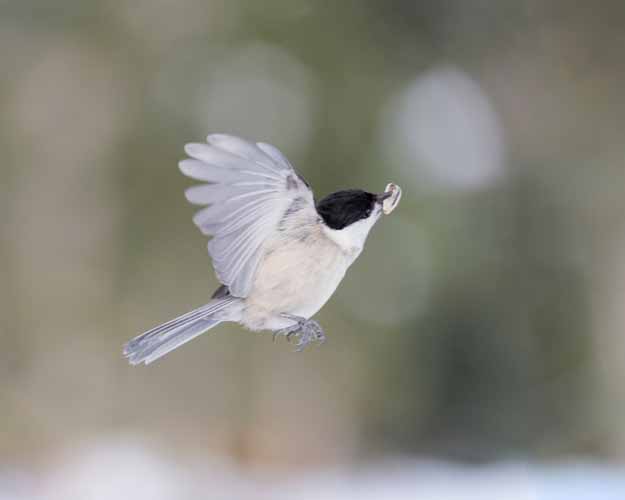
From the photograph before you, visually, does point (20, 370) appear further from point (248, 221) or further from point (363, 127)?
point (248, 221)

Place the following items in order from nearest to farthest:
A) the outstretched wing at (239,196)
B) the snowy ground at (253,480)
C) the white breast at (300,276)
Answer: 1. the outstretched wing at (239,196)
2. the white breast at (300,276)
3. the snowy ground at (253,480)

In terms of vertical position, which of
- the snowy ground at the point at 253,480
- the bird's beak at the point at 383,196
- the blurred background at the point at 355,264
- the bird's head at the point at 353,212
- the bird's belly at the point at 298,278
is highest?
the bird's beak at the point at 383,196

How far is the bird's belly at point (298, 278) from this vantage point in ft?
1.58

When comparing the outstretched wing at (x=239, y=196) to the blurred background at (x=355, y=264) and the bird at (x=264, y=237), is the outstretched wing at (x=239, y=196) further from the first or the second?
the blurred background at (x=355, y=264)

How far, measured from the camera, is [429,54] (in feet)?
7.33

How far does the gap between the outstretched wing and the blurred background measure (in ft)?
4.40

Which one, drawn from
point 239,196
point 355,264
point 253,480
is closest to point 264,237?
point 239,196

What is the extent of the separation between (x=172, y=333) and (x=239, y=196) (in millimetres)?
92

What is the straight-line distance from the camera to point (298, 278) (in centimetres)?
49

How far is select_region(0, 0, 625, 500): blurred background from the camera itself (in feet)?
6.54

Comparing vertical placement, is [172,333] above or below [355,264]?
above

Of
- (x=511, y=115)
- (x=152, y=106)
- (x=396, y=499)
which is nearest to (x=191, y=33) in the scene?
(x=152, y=106)

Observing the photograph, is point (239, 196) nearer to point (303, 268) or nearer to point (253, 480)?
point (303, 268)

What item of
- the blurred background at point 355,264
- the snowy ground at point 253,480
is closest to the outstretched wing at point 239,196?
the blurred background at point 355,264
